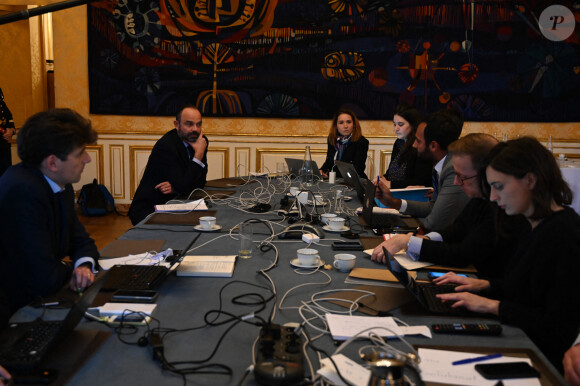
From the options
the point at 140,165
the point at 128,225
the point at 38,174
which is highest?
the point at 38,174

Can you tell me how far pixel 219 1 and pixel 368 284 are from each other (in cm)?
481

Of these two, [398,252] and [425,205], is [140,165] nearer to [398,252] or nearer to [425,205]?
[425,205]

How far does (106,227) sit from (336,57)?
3010 mm

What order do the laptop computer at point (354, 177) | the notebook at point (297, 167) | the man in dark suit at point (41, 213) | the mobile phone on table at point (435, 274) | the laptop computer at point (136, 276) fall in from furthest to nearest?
1. the notebook at point (297, 167)
2. the laptop computer at point (354, 177)
3. the mobile phone on table at point (435, 274)
4. the man in dark suit at point (41, 213)
5. the laptop computer at point (136, 276)

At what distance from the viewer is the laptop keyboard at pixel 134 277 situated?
1.70 meters

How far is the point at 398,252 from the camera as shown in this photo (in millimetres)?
2205

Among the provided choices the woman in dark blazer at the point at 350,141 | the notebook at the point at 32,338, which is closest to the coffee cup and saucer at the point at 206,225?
the notebook at the point at 32,338

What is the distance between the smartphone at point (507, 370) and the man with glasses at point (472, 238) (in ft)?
2.83

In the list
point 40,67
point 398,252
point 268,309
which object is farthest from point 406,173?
point 40,67

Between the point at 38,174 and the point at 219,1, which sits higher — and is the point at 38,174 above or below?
below

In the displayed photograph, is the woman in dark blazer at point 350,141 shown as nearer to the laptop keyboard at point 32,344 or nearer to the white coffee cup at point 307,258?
the white coffee cup at point 307,258

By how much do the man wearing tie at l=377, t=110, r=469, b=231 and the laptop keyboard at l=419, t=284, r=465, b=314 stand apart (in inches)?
36.4

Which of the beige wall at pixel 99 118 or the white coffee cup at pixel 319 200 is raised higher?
the beige wall at pixel 99 118

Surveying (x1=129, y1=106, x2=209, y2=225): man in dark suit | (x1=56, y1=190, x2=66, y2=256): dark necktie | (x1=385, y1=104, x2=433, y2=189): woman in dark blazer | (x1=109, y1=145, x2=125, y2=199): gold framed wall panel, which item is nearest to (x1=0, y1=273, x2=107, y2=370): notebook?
(x1=56, y1=190, x2=66, y2=256): dark necktie
